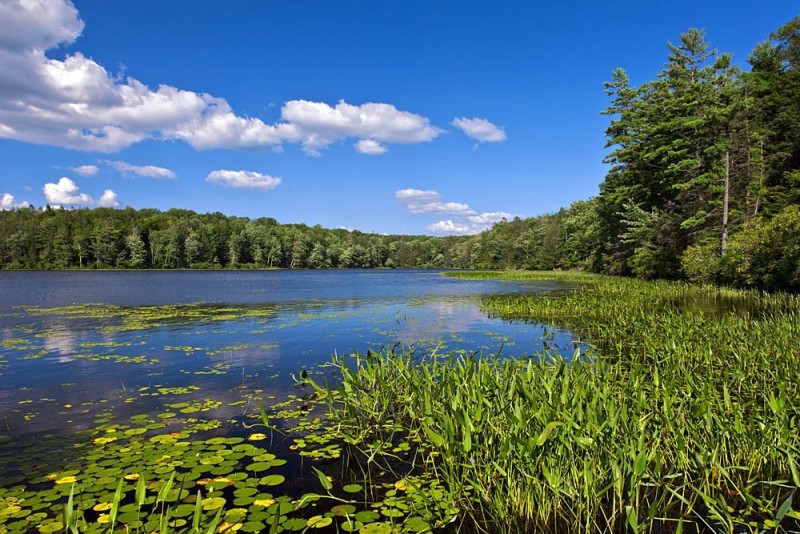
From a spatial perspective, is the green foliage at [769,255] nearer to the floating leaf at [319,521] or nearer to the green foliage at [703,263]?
the green foliage at [703,263]

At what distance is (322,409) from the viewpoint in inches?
326

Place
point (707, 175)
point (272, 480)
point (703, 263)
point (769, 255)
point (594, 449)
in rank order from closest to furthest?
point (594, 449)
point (272, 480)
point (769, 255)
point (703, 263)
point (707, 175)

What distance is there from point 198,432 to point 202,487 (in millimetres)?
2033

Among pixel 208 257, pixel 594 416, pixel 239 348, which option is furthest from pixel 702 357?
pixel 208 257

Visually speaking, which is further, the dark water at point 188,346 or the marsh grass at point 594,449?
the dark water at point 188,346

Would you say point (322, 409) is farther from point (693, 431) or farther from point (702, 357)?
point (702, 357)

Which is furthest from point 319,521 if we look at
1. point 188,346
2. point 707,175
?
point 707,175

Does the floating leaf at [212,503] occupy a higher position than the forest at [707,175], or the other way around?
the forest at [707,175]

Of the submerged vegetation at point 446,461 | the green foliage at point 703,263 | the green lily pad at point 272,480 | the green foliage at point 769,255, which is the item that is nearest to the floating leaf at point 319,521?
the submerged vegetation at point 446,461

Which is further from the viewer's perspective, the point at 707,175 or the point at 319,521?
the point at 707,175

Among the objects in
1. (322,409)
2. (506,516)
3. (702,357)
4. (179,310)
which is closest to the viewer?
(506,516)

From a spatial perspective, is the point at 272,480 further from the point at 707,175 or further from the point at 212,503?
the point at 707,175

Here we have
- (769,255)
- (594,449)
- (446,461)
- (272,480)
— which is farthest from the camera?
(769,255)

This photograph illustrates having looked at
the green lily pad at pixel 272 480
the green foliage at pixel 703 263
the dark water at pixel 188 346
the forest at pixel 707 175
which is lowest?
the dark water at pixel 188 346
